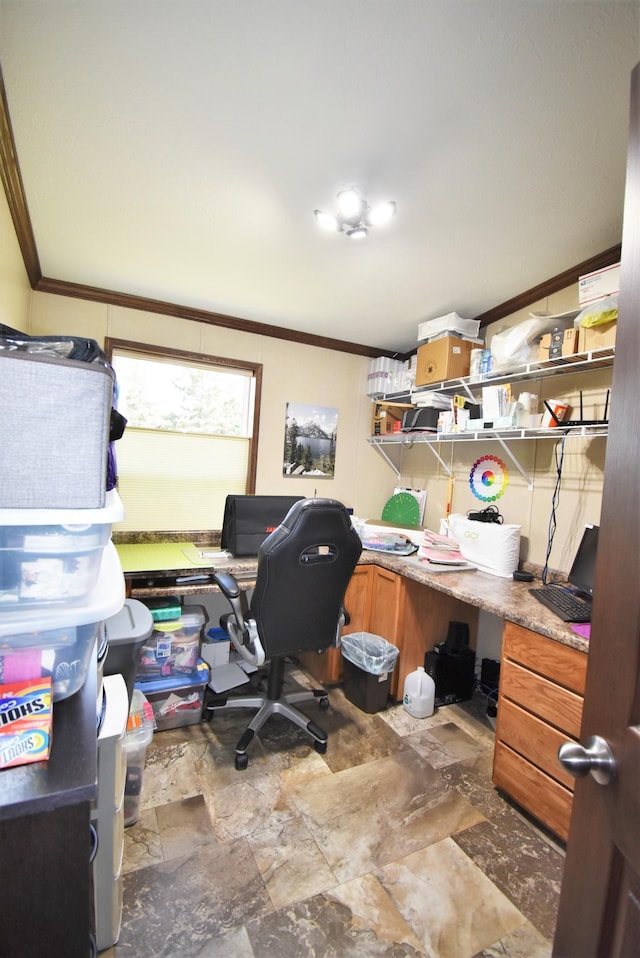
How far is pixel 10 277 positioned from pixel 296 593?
1.83 m

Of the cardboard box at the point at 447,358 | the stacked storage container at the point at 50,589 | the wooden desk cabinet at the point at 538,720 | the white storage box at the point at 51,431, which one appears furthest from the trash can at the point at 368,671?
the white storage box at the point at 51,431

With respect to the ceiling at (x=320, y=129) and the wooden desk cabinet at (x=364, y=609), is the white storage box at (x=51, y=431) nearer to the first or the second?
the ceiling at (x=320, y=129)

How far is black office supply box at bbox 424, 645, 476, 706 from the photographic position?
2.40 meters

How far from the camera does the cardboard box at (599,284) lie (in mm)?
1684

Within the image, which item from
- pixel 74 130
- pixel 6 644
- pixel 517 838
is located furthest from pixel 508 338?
pixel 6 644

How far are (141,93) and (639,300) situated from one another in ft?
4.75

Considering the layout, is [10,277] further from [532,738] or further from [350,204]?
[532,738]

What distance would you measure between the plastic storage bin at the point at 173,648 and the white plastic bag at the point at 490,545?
1.54 meters

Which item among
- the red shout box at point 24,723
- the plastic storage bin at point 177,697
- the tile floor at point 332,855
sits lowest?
the tile floor at point 332,855

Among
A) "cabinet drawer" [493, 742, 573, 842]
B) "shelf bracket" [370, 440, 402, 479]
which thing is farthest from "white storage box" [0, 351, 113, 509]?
"shelf bracket" [370, 440, 402, 479]

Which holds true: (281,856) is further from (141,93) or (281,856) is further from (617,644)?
(141,93)

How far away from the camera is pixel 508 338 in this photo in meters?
2.13

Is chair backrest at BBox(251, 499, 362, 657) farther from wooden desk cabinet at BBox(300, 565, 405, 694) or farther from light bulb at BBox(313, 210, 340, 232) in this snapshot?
light bulb at BBox(313, 210, 340, 232)

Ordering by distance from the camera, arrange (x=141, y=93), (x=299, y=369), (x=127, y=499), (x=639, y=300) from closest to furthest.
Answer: (x=639, y=300), (x=141, y=93), (x=127, y=499), (x=299, y=369)
